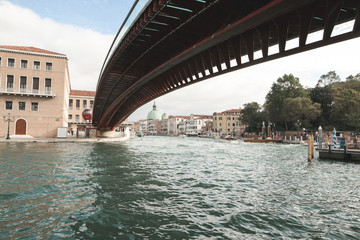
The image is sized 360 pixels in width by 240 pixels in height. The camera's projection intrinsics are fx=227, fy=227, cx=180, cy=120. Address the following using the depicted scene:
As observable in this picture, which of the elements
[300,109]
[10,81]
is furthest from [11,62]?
[300,109]

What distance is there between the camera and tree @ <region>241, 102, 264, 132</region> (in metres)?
68.0

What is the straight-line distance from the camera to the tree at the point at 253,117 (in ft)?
223

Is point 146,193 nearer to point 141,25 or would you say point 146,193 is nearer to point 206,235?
point 206,235

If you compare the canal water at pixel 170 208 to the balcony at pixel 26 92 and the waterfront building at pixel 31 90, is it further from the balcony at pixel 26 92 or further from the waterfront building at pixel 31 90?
the waterfront building at pixel 31 90

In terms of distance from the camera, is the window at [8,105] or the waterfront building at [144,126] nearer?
the window at [8,105]

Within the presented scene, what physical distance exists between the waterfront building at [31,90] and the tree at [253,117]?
51423mm

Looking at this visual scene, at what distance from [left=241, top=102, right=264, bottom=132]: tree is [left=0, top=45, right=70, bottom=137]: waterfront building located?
51423 mm

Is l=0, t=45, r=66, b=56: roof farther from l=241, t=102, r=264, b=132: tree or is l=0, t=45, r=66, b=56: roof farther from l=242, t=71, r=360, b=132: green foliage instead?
l=241, t=102, r=264, b=132: tree

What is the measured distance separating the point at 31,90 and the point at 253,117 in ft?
188

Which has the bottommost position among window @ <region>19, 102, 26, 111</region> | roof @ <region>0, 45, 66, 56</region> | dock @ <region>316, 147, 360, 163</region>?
dock @ <region>316, 147, 360, 163</region>

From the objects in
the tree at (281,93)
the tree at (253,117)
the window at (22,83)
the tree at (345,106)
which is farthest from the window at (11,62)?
the tree at (253,117)

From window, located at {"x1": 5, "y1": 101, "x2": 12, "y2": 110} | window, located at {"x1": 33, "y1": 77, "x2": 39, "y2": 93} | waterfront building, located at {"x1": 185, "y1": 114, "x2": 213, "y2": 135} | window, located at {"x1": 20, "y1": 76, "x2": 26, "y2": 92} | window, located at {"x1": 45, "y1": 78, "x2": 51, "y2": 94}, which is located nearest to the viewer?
window, located at {"x1": 5, "y1": 101, "x2": 12, "y2": 110}

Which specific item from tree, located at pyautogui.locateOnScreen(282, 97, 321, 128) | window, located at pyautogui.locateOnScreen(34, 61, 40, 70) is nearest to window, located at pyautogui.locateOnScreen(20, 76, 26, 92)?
window, located at pyautogui.locateOnScreen(34, 61, 40, 70)

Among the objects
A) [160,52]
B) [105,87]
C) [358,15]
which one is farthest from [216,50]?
[105,87]
